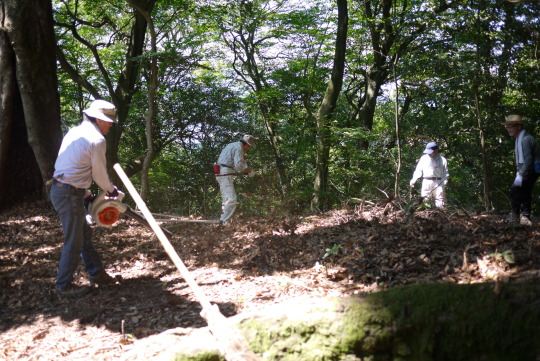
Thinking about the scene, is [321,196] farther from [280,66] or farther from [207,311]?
[207,311]

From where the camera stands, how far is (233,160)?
10.9 m

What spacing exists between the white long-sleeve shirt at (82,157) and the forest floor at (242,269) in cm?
Result: 152

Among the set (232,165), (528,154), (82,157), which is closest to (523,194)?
(528,154)

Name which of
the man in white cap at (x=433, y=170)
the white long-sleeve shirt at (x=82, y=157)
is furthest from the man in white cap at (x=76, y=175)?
the man in white cap at (x=433, y=170)

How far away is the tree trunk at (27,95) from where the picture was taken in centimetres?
934

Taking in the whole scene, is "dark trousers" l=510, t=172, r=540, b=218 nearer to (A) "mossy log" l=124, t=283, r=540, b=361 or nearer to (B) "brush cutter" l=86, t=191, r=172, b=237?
(A) "mossy log" l=124, t=283, r=540, b=361

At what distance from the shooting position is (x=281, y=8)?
656 inches

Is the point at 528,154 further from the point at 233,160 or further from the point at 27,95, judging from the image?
the point at 27,95

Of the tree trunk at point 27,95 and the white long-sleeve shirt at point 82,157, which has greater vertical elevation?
the tree trunk at point 27,95

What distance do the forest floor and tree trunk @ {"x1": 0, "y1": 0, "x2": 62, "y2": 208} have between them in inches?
74.4

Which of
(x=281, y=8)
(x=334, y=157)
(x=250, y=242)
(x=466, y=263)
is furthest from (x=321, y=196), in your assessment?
(x=466, y=263)

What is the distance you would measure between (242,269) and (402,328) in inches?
150

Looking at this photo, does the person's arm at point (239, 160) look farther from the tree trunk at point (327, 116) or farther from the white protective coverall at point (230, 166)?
the tree trunk at point (327, 116)

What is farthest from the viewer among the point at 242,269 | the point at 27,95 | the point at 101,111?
the point at 27,95
